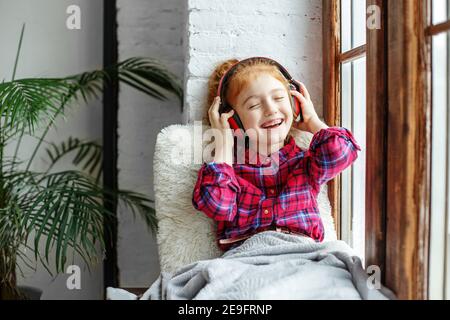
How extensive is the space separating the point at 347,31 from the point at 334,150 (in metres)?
0.51

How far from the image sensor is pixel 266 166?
1.58 metres

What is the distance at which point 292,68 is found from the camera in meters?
1.81

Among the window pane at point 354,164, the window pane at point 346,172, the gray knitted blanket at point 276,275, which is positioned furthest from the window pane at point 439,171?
the window pane at point 346,172

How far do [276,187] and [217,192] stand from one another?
19cm

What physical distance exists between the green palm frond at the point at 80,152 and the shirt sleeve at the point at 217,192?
90 cm

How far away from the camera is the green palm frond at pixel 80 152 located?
89.9 inches

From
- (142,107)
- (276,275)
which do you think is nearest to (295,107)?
(276,275)

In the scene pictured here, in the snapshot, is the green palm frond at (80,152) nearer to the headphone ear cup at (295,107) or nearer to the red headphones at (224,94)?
the red headphones at (224,94)

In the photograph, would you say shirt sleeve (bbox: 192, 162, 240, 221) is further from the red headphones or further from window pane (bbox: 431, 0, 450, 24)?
window pane (bbox: 431, 0, 450, 24)

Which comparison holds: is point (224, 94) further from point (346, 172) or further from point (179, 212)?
point (346, 172)

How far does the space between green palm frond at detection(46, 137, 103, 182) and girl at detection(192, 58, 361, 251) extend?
0.84 meters

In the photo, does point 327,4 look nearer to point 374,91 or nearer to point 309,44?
point 309,44
